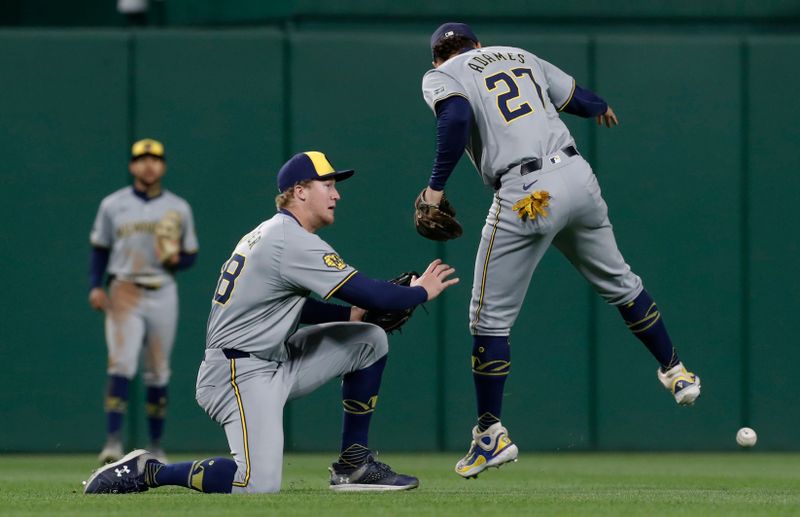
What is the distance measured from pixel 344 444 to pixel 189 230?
3.25 m

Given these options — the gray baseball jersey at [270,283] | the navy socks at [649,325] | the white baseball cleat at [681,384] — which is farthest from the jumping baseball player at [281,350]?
the white baseball cleat at [681,384]

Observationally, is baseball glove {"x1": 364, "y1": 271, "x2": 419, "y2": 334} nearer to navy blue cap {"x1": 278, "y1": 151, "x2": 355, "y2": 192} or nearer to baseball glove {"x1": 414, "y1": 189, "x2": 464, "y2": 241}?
baseball glove {"x1": 414, "y1": 189, "x2": 464, "y2": 241}

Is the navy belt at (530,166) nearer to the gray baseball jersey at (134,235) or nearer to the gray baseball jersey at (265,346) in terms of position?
the gray baseball jersey at (265,346)

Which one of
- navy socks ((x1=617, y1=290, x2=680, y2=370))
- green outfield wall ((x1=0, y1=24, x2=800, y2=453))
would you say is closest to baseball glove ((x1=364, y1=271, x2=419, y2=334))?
navy socks ((x1=617, y1=290, x2=680, y2=370))

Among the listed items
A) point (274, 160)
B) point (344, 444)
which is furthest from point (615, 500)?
point (274, 160)

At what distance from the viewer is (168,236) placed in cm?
868

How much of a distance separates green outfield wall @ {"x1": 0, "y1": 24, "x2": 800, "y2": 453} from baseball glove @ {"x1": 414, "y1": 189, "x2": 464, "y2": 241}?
3.12m

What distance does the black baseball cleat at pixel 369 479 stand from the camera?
5859 mm

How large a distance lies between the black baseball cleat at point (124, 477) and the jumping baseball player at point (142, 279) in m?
2.97

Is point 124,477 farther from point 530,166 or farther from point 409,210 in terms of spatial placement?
point 409,210

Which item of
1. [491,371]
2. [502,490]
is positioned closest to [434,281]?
[491,371]

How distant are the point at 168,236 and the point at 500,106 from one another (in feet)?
10.3

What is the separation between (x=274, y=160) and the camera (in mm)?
9391

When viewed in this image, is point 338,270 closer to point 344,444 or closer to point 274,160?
point 344,444
